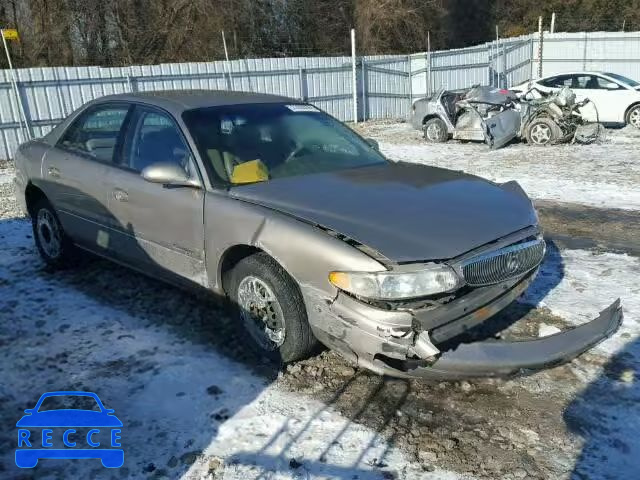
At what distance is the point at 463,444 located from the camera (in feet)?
9.05

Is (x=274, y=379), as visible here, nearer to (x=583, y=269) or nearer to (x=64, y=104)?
(x=583, y=269)

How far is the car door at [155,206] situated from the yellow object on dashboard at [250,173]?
0.77ft

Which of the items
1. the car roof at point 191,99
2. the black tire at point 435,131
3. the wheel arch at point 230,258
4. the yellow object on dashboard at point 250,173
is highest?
the car roof at point 191,99

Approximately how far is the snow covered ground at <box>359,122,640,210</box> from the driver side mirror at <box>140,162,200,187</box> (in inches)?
220

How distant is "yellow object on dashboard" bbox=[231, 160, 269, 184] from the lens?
3.63 meters

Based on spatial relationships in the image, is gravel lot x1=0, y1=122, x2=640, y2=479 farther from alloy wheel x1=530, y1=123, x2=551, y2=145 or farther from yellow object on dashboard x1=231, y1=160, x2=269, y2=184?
alloy wheel x1=530, y1=123, x2=551, y2=145

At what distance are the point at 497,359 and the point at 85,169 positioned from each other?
11.1 feet

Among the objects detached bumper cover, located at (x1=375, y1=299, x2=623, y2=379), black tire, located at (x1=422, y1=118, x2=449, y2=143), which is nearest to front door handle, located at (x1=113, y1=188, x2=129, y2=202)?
detached bumper cover, located at (x1=375, y1=299, x2=623, y2=379)

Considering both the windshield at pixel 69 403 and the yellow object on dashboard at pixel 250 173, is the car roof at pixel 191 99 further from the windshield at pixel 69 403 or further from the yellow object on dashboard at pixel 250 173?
the windshield at pixel 69 403

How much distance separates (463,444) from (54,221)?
4.00 m

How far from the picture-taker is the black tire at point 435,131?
1313cm

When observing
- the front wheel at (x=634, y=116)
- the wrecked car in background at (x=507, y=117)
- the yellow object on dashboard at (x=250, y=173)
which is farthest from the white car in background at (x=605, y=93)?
the yellow object on dashboard at (x=250, y=173)

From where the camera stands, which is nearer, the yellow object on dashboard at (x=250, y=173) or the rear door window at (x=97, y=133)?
the yellow object on dashboard at (x=250, y=173)

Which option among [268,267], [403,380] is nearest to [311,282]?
[268,267]
